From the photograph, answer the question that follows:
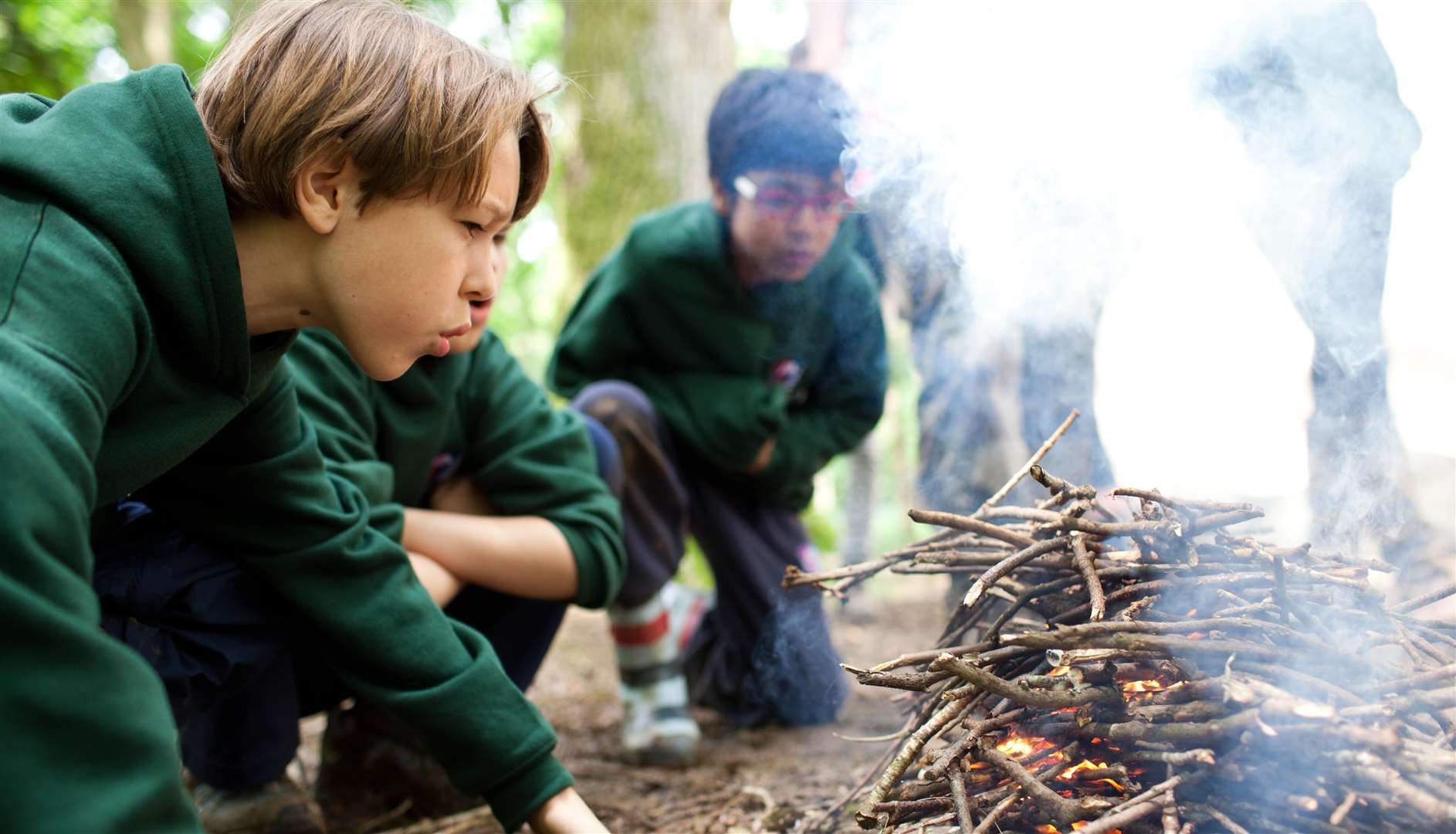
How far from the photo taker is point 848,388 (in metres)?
3.57

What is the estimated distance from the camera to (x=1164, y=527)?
151 centimetres

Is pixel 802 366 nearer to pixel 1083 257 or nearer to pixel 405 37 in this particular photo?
pixel 1083 257

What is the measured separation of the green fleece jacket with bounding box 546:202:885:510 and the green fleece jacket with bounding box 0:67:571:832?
1552 millimetres

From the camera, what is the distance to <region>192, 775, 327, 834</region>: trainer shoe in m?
2.13

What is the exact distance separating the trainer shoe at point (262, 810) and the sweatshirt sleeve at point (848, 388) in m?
1.73

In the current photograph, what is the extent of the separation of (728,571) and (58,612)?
260 cm

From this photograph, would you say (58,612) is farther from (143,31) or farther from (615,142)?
(143,31)

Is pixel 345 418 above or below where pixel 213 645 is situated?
above

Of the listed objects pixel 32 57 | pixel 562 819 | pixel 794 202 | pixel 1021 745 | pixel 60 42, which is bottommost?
pixel 562 819

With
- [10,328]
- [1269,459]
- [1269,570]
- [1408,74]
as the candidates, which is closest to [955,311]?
[1269,459]

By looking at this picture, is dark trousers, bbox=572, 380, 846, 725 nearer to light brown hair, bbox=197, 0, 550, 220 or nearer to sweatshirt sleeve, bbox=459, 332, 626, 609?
sweatshirt sleeve, bbox=459, 332, 626, 609

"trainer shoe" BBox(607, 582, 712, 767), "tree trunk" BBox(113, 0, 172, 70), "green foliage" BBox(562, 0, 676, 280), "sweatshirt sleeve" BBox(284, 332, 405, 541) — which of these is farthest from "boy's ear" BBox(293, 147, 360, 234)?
"tree trunk" BBox(113, 0, 172, 70)

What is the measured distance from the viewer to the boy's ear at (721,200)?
3.31 meters

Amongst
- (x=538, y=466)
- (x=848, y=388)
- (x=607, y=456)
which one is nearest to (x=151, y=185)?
(x=538, y=466)
